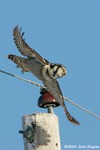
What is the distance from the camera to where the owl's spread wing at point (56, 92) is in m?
7.18

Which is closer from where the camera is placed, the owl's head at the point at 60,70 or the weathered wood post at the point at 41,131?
the weathered wood post at the point at 41,131

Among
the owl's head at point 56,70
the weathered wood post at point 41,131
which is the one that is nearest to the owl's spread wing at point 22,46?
the owl's head at point 56,70

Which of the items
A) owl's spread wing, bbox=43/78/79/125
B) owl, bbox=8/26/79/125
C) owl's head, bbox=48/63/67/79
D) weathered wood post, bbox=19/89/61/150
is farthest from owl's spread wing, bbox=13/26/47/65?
weathered wood post, bbox=19/89/61/150

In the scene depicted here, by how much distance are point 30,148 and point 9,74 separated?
1.12 m

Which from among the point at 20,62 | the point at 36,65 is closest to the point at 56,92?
the point at 36,65

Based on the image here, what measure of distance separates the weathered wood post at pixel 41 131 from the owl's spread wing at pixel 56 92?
3.65 ft

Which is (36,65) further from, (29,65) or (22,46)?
(22,46)

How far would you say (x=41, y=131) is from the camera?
19.1ft

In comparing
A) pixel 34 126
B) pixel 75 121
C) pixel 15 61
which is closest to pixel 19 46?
pixel 15 61

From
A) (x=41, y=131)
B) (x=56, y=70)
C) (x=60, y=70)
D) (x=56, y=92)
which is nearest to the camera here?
(x=41, y=131)

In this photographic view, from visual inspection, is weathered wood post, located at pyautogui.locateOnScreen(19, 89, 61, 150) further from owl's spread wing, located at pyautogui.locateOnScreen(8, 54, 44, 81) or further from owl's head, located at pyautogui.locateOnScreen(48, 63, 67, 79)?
owl's spread wing, located at pyautogui.locateOnScreen(8, 54, 44, 81)

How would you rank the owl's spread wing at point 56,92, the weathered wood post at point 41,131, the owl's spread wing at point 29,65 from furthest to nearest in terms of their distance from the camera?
the owl's spread wing at point 29,65 → the owl's spread wing at point 56,92 → the weathered wood post at point 41,131

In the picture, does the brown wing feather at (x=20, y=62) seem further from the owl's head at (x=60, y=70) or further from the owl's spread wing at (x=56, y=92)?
the owl's head at (x=60, y=70)

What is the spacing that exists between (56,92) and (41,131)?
225 cm
